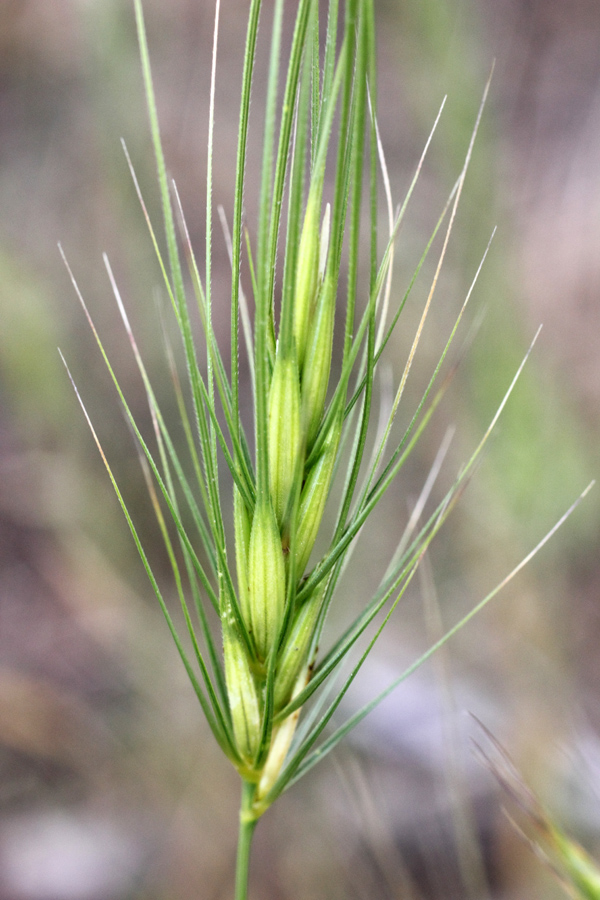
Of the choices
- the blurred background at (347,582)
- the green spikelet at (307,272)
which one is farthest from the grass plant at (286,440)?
the blurred background at (347,582)

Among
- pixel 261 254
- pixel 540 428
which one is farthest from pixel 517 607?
pixel 261 254

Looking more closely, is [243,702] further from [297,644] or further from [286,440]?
[286,440]

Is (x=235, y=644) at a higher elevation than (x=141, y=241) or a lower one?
lower

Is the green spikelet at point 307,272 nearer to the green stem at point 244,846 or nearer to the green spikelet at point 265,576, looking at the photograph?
the green spikelet at point 265,576

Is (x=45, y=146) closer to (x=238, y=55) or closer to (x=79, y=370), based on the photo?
(x=238, y=55)

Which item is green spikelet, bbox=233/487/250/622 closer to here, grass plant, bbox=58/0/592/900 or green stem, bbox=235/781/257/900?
grass plant, bbox=58/0/592/900

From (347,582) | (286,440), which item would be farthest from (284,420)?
(347,582)
